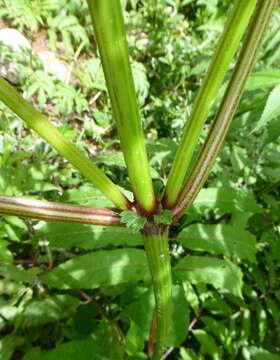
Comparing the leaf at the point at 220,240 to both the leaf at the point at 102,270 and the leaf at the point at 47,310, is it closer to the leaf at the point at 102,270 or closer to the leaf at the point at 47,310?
the leaf at the point at 102,270

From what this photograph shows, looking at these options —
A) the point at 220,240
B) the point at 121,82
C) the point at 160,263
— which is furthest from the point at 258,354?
the point at 121,82

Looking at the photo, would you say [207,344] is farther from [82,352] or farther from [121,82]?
[121,82]

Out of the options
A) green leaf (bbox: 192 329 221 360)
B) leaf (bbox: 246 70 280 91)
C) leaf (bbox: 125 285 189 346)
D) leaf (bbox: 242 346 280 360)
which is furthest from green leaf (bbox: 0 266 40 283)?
leaf (bbox: 246 70 280 91)

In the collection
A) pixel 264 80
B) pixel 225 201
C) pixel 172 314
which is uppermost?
pixel 264 80

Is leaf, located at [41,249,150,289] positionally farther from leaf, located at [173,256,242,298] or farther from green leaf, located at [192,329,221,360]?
green leaf, located at [192,329,221,360]

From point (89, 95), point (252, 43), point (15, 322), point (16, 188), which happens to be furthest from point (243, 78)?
point (89, 95)

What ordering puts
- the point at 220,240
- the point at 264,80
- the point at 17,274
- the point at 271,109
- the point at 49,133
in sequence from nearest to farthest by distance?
the point at 49,133 → the point at 271,109 → the point at 264,80 → the point at 220,240 → the point at 17,274

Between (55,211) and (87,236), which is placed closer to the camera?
(55,211)
